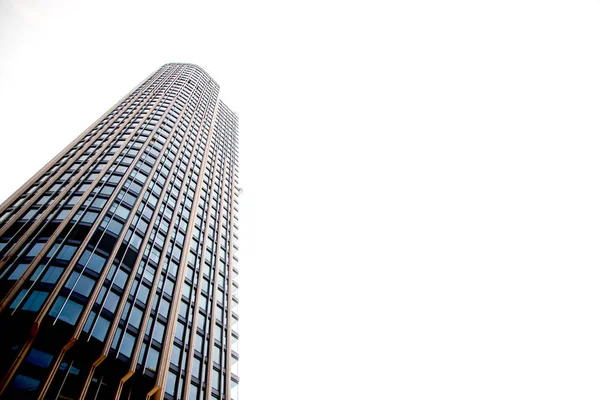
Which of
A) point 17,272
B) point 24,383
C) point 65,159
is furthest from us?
point 65,159

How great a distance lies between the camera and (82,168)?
1423 inches

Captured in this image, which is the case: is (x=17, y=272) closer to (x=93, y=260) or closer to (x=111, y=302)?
(x=93, y=260)

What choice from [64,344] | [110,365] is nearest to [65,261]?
[64,344]

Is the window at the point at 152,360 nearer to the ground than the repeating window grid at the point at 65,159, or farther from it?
nearer to the ground

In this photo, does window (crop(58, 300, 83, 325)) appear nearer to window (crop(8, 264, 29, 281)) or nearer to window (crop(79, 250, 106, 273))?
window (crop(79, 250, 106, 273))

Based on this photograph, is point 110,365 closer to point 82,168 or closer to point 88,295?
point 88,295

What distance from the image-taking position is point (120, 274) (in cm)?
2691

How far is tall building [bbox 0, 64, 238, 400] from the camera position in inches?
810

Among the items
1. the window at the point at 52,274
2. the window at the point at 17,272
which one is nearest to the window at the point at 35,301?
the window at the point at 52,274

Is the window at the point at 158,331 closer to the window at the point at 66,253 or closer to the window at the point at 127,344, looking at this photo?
the window at the point at 127,344

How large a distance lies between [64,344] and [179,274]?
1201cm

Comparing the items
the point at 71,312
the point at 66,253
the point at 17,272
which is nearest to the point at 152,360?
the point at 71,312

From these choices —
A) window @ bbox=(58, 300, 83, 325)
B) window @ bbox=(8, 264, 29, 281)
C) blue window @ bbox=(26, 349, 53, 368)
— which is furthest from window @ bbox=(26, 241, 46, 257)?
blue window @ bbox=(26, 349, 53, 368)

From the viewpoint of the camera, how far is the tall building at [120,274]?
2058 centimetres
